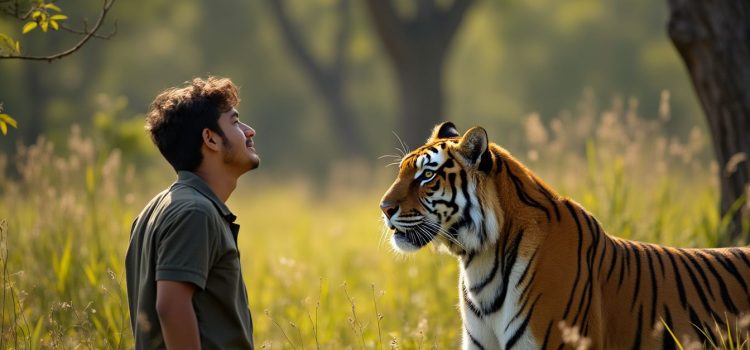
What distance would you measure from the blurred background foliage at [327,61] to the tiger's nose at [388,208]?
26.1 meters

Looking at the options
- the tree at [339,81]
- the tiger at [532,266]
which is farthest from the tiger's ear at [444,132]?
the tree at [339,81]

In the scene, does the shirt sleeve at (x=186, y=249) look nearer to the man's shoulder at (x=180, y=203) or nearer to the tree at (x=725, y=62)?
the man's shoulder at (x=180, y=203)

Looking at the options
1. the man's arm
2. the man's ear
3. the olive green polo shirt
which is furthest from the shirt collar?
the man's arm

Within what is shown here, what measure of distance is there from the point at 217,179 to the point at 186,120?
0.81 feet

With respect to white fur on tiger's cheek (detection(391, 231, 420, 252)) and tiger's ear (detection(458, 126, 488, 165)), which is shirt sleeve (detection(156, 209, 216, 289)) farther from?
tiger's ear (detection(458, 126, 488, 165))

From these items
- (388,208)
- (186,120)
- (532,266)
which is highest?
(186,120)

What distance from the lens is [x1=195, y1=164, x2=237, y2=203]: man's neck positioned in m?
3.87

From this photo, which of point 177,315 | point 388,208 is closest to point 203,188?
point 177,315

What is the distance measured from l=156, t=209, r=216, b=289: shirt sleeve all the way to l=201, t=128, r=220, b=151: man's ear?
0.39 metres

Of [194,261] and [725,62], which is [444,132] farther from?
[725,62]

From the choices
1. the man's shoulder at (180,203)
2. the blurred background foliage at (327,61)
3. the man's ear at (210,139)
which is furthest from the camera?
the blurred background foliage at (327,61)

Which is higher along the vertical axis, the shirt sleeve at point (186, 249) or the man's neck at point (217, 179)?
the man's neck at point (217, 179)

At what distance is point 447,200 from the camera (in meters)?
4.34

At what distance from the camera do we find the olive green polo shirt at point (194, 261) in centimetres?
345
